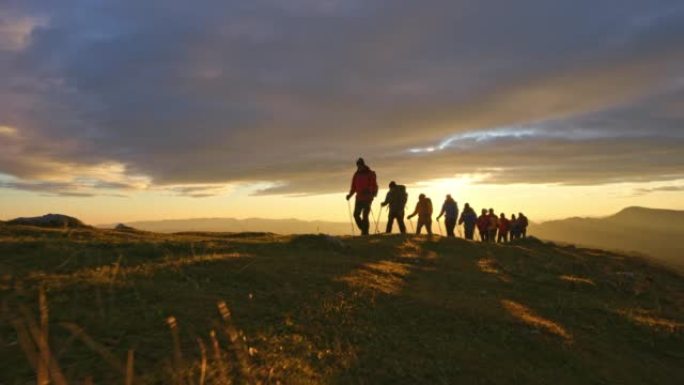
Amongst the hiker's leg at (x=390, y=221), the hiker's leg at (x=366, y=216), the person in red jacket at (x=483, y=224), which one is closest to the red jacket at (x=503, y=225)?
the person in red jacket at (x=483, y=224)

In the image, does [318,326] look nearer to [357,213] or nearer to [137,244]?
[137,244]

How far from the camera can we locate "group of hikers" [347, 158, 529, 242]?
26344 mm

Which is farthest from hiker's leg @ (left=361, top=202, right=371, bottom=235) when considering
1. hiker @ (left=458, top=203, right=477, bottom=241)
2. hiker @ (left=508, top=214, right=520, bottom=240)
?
hiker @ (left=508, top=214, right=520, bottom=240)

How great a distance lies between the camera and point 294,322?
33.2 ft

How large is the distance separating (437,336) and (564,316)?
19.3ft

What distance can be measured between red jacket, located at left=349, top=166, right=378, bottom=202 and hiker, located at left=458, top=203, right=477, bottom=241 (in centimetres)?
1489

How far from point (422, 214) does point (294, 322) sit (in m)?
24.0

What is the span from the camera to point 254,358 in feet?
26.7

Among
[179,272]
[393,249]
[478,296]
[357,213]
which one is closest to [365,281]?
[478,296]

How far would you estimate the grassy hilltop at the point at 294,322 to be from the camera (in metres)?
7.54

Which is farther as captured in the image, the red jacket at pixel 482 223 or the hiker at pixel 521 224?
the hiker at pixel 521 224

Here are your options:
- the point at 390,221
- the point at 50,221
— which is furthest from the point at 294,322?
the point at 390,221

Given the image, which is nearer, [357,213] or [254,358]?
[254,358]

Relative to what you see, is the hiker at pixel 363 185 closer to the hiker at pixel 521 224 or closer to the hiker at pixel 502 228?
the hiker at pixel 502 228
